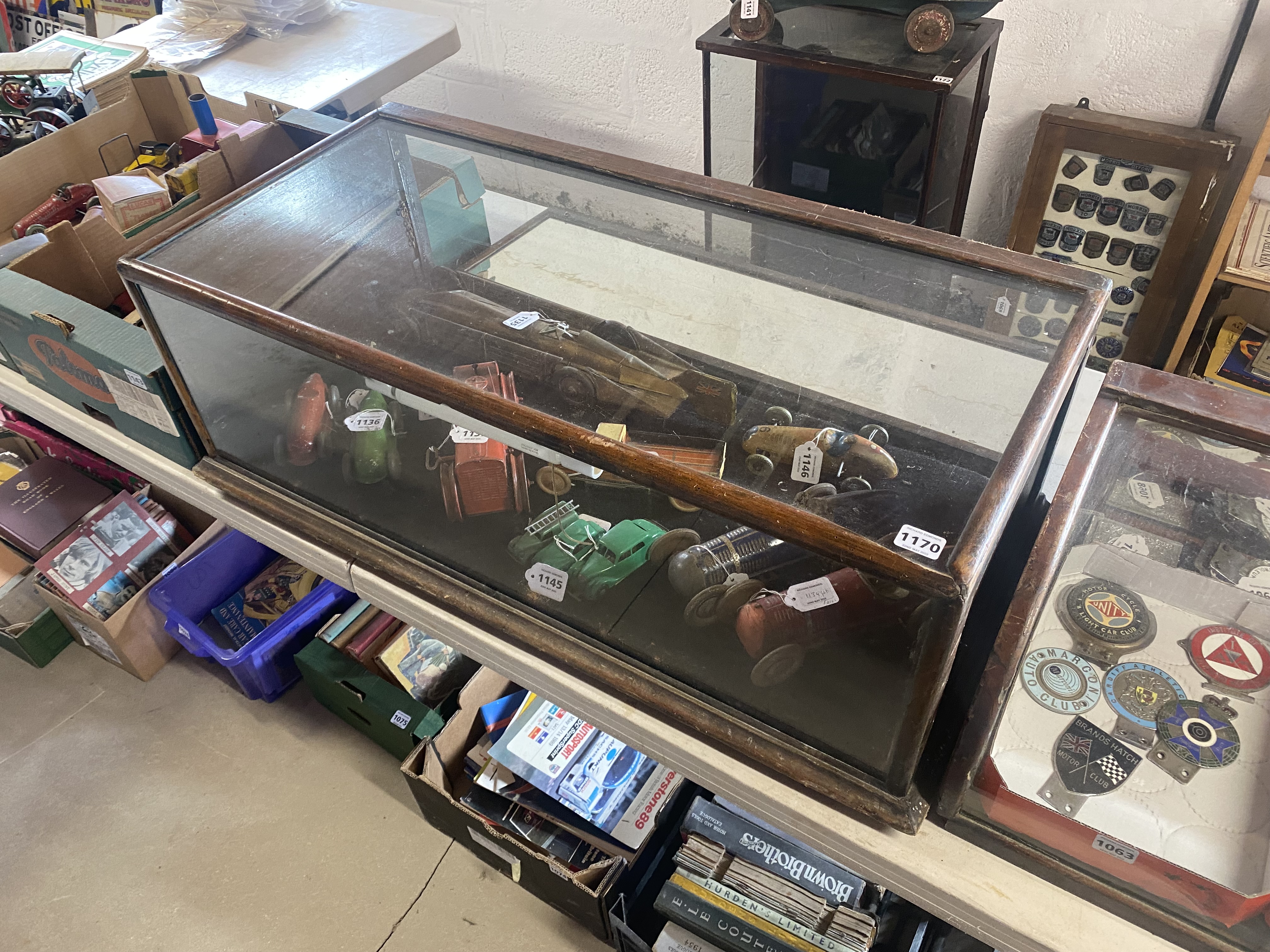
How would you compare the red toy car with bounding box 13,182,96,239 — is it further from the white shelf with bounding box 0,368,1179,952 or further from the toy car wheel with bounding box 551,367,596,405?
the toy car wheel with bounding box 551,367,596,405

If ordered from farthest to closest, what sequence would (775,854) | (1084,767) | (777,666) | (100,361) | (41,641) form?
(41,641)
(775,854)
(100,361)
(777,666)
(1084,767)

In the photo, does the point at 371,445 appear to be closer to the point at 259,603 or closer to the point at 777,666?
the point at 777,666

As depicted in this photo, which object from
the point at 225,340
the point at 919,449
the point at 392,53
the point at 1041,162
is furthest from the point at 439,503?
the point at 1041,162

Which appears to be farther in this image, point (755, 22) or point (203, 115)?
point (203, 115)

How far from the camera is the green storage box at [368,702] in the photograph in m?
1.79

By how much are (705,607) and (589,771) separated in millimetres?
720

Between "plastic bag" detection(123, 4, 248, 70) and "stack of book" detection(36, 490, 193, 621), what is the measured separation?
1228 millimetres

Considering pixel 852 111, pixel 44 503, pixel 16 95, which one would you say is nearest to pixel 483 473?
pixel 852 111

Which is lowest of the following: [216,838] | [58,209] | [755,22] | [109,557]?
[216,838]

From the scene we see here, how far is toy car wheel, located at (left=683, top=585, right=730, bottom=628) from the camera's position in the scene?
1082 millimetres

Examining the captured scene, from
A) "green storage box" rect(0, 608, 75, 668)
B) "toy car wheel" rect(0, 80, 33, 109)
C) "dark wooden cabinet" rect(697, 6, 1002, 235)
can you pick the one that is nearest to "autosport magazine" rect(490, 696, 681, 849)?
"dark wooden cabinet" rect(697, 6, 1002, 235)

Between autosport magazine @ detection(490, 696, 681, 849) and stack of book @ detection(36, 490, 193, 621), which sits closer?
autosport magazine @ detection(490, 696, 681, 849)

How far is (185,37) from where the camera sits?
8.19 ft

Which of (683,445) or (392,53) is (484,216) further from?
(392,53)
